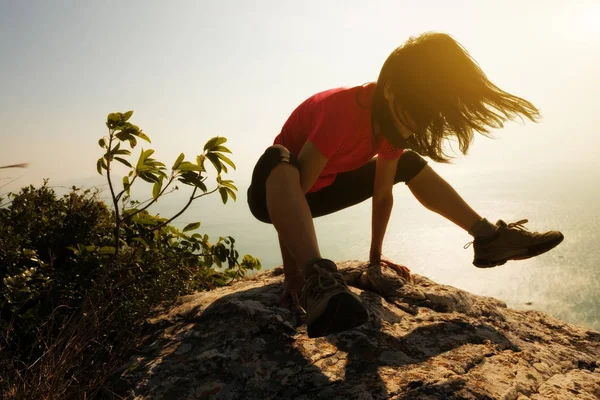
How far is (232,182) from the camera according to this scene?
9.23 ft

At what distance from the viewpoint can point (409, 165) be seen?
2.43 metres

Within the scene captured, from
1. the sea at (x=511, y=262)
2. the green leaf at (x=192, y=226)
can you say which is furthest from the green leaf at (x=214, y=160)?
the sea at (x=511, y=262)

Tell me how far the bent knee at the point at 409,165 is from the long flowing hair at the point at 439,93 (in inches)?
20.8

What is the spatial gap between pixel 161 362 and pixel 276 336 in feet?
1.64

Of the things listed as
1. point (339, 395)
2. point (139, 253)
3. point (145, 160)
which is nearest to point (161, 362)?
point (339, 395)

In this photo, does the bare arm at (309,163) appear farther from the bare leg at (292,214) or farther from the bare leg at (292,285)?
the bare leg at (292,285)

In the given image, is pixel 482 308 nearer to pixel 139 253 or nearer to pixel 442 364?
pixel 442 364

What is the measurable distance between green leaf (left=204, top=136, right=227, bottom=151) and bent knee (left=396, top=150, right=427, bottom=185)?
128 centimetres

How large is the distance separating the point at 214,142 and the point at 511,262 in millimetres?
53799

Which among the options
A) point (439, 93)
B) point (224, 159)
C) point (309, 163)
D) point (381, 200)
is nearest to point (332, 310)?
point (309, 163)

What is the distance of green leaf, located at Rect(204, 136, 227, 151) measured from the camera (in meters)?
2.52

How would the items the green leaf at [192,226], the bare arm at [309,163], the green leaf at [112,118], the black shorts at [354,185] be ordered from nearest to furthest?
the bare arm at [309,163] → the green leaf at [112,118] → the black shorts at [354,185] → the green leaf at [192,226]

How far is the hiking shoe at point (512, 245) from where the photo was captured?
2.17m

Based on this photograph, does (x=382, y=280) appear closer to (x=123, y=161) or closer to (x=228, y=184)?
(x=228, y=184)
